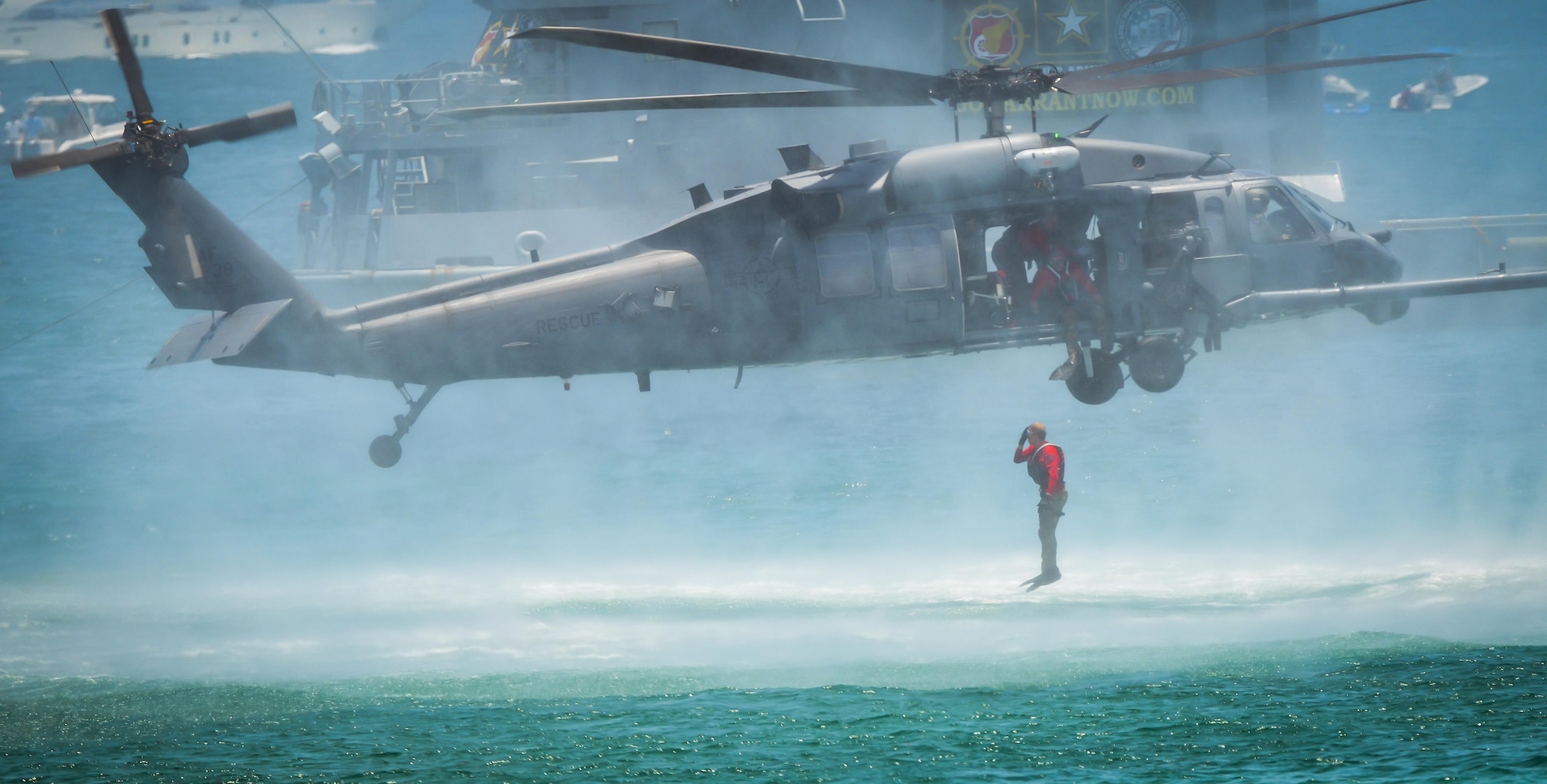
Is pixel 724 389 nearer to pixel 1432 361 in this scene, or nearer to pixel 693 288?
pixel 1432 361

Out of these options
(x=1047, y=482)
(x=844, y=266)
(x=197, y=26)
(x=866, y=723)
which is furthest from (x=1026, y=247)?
(x=197, y=26)

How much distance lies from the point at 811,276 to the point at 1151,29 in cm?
2365

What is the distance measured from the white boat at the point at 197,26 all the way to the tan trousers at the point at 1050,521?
1563 inches

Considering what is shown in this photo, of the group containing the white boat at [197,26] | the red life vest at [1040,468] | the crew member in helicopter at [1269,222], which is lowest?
the red life vest at [1040,468]

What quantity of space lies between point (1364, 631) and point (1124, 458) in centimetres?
1253

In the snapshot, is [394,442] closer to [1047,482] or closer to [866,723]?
[866,723]

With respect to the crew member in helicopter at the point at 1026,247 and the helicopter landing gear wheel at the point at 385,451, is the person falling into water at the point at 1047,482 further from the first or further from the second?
the helicopter landing gear wheel at the point at 385,451

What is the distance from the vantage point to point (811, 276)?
40.2 ft

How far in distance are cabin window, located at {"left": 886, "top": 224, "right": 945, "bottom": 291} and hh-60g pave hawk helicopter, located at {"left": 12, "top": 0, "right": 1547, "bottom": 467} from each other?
0.7 inches

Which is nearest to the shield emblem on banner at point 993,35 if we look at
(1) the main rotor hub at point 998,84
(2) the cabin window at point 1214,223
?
(2) the cabin window at point 1214,223

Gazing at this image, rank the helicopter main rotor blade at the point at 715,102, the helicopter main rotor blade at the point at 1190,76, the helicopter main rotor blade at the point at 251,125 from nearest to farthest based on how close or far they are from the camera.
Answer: the helicopter main rotor blade at the point at 1190,76, the helicopter main rotor blade at the point at 715,102, the helicopter main rotor blade at the point at 251,125

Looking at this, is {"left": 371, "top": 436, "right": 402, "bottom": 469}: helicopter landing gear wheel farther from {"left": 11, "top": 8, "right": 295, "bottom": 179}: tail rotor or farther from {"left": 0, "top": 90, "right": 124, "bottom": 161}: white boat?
{"left": 0, "top": 90, "right": 124, "bottom": 161}: white boat

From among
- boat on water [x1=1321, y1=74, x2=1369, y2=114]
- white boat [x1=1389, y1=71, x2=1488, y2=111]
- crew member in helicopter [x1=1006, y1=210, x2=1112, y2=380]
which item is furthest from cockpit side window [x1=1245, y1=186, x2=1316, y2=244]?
boat on water [x1=1321, y1=74, x2=1369, y2=114]

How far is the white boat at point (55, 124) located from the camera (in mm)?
54375
